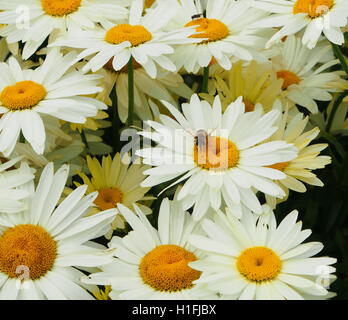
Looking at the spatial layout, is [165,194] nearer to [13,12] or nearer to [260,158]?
[260,158]

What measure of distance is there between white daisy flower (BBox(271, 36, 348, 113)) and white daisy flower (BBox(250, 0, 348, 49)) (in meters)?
0.12

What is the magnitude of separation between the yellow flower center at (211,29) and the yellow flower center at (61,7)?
162 millimetres

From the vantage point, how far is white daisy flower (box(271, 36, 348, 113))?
1.03 meters

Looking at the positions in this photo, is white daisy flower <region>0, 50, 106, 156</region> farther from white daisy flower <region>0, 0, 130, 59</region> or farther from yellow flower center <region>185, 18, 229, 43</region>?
yellow flower center <region>185, 18, 229, 43</region>

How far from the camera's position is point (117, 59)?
889 mm

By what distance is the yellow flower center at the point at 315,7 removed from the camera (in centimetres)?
92

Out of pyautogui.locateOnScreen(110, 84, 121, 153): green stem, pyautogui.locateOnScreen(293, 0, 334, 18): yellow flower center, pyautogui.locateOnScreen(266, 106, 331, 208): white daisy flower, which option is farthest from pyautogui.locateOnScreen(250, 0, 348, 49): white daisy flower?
pyautogui.locateOnScreen(110, 84, 121, 153): green stem

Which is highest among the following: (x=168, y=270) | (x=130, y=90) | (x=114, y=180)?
(x=130, y=90)

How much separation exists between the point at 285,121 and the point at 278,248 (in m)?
0.19

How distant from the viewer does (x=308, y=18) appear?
0.93 meters

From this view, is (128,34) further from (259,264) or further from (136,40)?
(259,264)

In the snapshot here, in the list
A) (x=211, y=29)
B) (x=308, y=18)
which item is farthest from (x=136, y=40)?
(x=308, y=18)

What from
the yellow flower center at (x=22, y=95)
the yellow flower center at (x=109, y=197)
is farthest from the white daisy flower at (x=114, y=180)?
the yellow flower center at (x=22, y=95)

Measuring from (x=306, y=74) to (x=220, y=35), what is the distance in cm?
20
